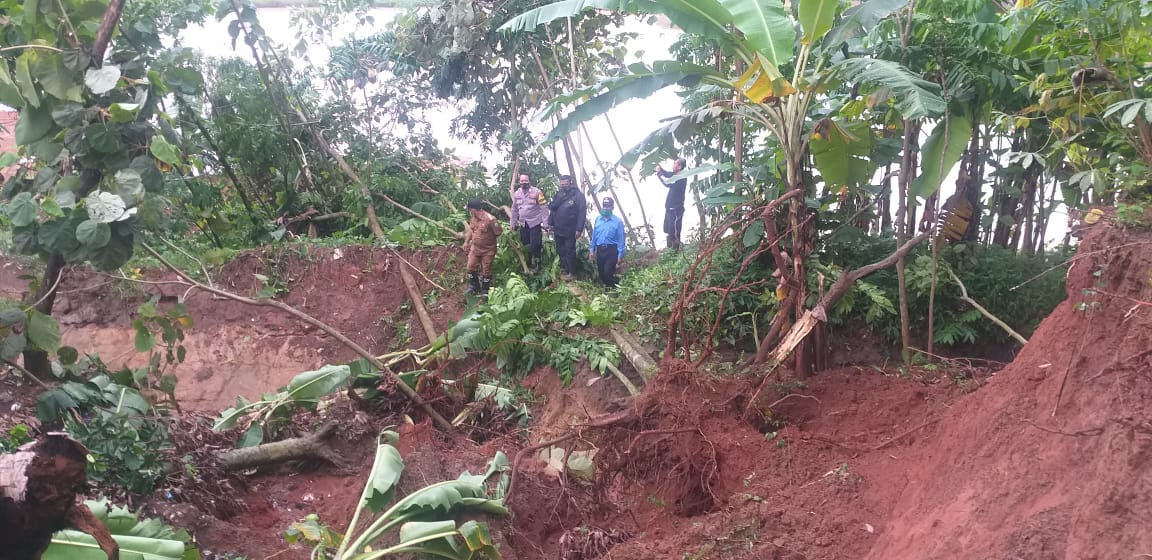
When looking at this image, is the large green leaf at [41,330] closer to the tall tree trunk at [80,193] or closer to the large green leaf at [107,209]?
→ the tall tree trunk at [80,193]

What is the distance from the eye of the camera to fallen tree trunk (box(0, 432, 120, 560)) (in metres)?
2.07

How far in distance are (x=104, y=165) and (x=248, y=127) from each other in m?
7.72

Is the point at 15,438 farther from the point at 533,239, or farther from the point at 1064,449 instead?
the point at 533,239

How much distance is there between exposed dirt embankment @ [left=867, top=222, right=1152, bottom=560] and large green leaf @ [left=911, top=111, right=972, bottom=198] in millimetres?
1937

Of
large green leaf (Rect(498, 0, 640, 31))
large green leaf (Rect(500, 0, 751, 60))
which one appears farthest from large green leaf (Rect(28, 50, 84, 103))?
large green leaf (Rect(500, 0, 751, 60))

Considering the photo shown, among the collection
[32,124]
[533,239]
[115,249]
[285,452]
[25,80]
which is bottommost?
[285,452]

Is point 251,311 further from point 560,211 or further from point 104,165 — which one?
point 104,165

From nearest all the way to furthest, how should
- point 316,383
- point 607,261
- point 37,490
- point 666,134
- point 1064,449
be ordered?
point 37,490 → point 1064,449 → point 666,134 → point 316,383 → point 607,261

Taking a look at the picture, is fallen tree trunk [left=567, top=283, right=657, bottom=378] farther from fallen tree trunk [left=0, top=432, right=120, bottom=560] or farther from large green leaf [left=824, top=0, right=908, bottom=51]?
fallen tree trunk [left=0, top=432, right=120, bottom=560]

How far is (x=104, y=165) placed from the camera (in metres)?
4.62

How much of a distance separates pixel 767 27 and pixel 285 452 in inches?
219

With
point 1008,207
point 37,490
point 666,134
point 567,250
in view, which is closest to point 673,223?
point 567,250

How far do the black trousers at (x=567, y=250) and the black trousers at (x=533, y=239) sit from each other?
0.44m

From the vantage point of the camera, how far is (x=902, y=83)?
482 cm
